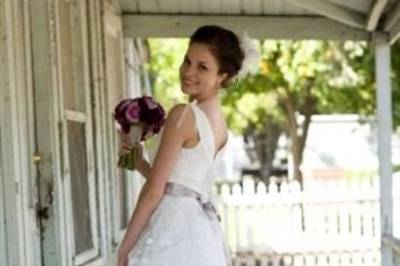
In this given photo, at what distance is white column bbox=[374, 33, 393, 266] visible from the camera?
527 cm

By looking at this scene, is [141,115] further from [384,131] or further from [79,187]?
[384,131]

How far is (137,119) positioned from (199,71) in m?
0.30

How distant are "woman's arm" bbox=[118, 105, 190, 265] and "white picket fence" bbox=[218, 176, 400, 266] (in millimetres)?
6388

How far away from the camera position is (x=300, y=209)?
905cm

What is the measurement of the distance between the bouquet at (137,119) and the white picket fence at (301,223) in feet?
20.1

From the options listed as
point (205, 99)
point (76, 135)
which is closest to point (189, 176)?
point (205, 99)

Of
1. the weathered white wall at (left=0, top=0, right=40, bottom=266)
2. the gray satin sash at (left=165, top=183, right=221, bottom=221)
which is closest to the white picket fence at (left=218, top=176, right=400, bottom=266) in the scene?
the weathered white wall at (left=0, top=0, right=40, bottom=266)

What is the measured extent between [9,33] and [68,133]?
2.46 ft

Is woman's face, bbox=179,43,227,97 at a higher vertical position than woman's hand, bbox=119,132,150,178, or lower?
higher

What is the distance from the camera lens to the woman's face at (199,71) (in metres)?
2.51

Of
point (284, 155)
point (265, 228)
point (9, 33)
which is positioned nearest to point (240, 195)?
point (265, 228)

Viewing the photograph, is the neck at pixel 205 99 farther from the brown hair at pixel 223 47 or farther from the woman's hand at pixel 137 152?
the woman's hand at pixel 137 152

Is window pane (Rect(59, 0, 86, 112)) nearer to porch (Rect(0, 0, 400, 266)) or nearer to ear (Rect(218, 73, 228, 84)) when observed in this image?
porch (Rect(0, 0, 400, 266))

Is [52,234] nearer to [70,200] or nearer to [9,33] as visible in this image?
[70,200]
